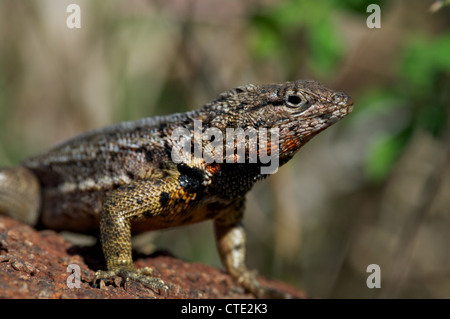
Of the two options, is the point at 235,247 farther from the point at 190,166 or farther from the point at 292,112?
the point at 292,112

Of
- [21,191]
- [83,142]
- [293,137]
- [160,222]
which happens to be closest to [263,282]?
[160,222]

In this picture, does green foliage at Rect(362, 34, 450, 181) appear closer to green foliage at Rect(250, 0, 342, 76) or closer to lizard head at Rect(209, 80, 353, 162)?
green foliage at Rect(250, 0, 342, 76)

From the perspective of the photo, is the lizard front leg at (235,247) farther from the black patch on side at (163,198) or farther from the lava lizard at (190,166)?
the black patch on side at (163,198)

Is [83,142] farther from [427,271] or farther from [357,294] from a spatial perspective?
[427,271]

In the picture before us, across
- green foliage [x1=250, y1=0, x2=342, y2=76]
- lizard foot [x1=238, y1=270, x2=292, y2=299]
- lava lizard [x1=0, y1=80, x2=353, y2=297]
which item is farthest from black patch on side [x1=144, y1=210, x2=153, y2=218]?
green foliage [x1=250, y1=0, x2=342, y2=76]

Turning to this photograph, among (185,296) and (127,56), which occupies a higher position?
(127,56)

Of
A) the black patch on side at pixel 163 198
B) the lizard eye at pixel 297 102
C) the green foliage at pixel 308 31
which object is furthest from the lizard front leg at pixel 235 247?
the green foliage at pixel 308 31

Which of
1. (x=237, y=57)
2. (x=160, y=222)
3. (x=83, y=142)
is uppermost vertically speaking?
(x=237, y=57)

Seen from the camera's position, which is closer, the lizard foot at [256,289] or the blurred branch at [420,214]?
the lizard foot at [256,289]
